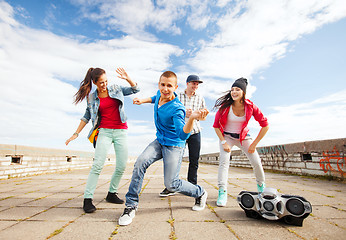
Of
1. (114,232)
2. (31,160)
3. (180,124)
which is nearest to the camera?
(114,232)

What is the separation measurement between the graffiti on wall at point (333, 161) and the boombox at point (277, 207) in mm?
4292

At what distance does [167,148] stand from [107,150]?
1.00 m

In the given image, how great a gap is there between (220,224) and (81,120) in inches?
97.0

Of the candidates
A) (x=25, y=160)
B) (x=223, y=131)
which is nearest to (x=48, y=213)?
(x=223, y=131)

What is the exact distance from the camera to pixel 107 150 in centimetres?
301

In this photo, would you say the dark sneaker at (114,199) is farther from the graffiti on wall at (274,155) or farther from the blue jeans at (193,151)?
the graffiti on wall at (274,155)

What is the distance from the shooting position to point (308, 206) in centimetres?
208

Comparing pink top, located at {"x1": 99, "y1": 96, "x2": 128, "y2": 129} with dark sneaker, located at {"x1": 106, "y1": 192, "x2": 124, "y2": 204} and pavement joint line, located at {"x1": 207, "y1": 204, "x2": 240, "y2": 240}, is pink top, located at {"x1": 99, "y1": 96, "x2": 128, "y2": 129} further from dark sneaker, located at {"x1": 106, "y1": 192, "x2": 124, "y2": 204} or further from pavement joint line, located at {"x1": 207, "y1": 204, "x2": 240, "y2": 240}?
pavement joint line, located at {"x1": 207, "y1": 204, "x2": 240, "y2": 240}

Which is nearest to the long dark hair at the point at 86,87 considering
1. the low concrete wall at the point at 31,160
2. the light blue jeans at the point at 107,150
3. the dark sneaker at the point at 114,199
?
the light blue jeans at the point at 107,150

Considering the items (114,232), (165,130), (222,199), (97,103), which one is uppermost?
(97,103)

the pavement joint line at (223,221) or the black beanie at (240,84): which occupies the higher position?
the black beanie at (240,84)

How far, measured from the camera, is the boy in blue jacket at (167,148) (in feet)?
7.95

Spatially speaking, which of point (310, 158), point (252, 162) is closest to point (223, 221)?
point (252, 162)

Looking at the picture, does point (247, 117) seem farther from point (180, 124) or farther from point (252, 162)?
point (180, 124)
